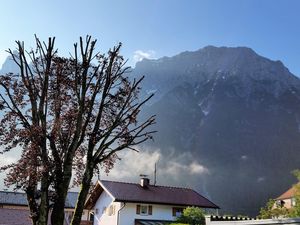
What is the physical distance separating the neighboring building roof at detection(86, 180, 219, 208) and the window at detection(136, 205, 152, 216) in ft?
2.45

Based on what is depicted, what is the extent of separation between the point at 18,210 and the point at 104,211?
32.3ft

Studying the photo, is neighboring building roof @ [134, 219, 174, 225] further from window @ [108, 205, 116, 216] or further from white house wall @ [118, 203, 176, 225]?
window @ [108, 205, 116, 216]

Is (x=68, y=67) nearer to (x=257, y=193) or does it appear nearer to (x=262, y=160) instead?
(x=257, y=193)

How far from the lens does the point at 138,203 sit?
152 feet

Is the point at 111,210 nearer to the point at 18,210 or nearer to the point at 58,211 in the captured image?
the point at 18,210

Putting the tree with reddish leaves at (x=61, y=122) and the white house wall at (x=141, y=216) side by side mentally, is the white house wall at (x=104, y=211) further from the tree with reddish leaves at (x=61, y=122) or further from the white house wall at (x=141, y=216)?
the tree with reddish leaves at (x=61, y=122)

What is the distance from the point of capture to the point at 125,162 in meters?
181

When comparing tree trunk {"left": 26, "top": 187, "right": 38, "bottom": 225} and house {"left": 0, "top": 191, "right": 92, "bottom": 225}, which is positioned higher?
house {"left": 0, "top": 191, "right": 92, "bottom": 225}

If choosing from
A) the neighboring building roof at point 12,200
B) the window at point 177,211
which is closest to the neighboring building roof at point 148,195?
the window at point 177,211

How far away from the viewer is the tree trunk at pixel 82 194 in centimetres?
1217

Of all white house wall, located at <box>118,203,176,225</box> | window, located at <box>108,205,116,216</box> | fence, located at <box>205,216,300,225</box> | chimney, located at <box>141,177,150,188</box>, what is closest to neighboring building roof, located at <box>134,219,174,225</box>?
white house wall, located at <box>118,203,176,225</box>

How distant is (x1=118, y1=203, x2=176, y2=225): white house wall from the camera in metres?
45.5

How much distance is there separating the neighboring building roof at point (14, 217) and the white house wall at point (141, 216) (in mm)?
9994

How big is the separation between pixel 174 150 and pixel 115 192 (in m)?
147
